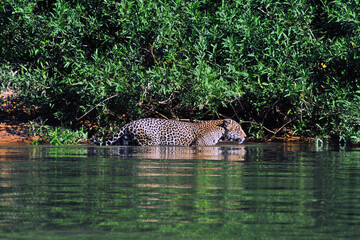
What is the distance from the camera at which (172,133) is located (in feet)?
48.3

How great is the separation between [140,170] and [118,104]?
777cm

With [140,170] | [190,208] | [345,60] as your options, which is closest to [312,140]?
[345,60]

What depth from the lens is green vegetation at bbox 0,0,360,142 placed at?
46.6 ft

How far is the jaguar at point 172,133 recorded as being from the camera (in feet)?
47.8

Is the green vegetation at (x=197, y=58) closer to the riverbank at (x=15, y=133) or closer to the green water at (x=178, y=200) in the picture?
the riverbank at (x=15, y=133)

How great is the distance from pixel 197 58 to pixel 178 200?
9100mm

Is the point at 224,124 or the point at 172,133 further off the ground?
the point at 224,124

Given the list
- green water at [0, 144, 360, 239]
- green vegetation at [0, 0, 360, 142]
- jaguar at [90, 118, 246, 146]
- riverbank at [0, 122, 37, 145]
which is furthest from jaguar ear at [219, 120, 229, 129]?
green water at [0, 144, 360, 239]

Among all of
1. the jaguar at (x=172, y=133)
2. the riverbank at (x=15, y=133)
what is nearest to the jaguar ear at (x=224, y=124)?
the jaguar at (x=172, y=133)

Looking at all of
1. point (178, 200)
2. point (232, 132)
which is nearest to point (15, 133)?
point (232, 132)

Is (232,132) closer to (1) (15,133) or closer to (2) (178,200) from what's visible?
(1) (15,133)

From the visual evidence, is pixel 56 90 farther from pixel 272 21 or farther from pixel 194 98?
pixel 272 21

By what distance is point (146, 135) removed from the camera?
572 inches

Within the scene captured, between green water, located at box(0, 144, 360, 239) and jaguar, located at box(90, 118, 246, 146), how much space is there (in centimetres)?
528
